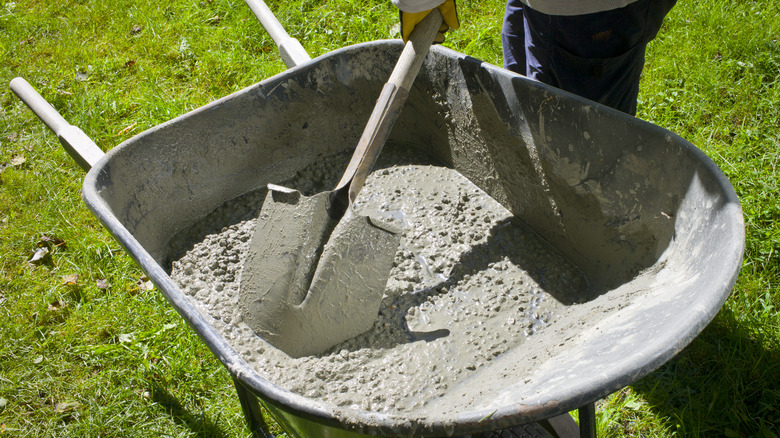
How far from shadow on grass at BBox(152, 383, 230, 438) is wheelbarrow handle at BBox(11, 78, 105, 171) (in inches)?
33.3

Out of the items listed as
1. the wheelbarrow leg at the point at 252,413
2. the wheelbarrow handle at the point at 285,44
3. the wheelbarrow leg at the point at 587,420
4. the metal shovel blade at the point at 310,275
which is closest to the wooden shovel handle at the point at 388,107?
the metal shovel blade at the point at 310,275

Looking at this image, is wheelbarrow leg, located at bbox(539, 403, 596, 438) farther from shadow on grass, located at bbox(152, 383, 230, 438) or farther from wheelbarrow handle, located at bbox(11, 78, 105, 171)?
wheelbarrow handle, located at bbox(11, 78, 105, 171)

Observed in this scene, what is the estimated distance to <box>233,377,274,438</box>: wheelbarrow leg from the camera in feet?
5.66

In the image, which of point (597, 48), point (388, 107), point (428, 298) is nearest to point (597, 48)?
point (597, 48)

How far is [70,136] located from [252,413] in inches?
42.9

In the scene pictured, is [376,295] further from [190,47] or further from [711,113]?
[190,47]

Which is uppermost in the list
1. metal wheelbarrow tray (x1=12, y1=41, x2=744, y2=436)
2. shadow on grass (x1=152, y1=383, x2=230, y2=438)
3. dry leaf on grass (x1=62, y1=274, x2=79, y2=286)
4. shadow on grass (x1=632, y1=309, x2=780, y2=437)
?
metal wheelbarrow tray (x1=12, y1=41, x2=744, y2=436)

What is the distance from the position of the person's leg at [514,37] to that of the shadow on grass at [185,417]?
186 cm

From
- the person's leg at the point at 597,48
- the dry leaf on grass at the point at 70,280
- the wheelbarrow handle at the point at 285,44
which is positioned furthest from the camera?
the dry leaf on grass at the point at 70,280

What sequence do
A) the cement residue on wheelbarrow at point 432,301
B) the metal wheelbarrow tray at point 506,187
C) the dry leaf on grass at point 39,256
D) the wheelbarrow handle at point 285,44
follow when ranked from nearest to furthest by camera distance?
the metal wheelbarrow tray at point 506,187 < the cement residue on wheelbarrow at point 432,301 < the wheelbarrow handle at point 285,44 < the dry leaf on grass at point 39,256

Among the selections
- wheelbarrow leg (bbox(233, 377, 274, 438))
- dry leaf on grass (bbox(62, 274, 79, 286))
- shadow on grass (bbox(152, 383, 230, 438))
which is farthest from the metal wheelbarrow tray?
dry leaf on grass (bbox(62, 274, 79, 286))

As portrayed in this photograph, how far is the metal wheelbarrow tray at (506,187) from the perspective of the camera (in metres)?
1.06

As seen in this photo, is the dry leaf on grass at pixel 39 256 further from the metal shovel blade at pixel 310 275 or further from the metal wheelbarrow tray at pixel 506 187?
the metal shovel blade at pixel 310 275

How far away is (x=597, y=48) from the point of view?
5.97 ft
